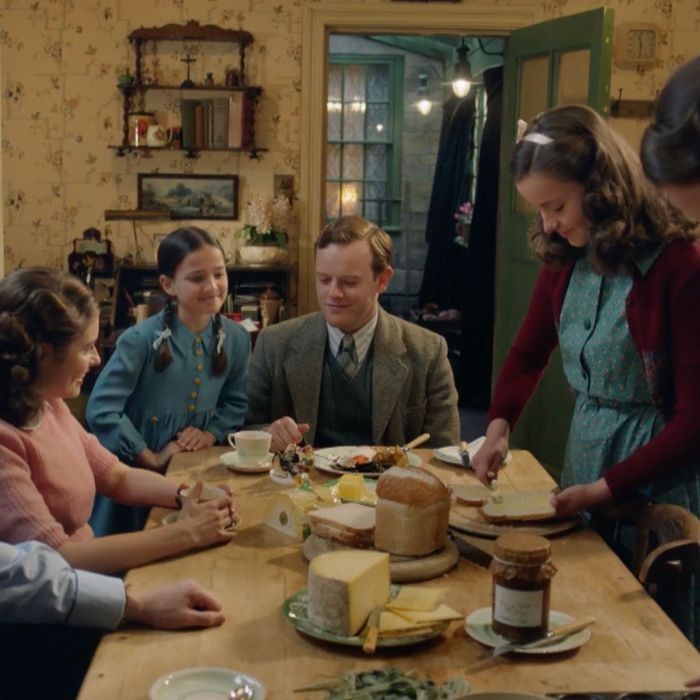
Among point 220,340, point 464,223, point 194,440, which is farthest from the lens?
point 464,223

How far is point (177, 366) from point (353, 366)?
475mm

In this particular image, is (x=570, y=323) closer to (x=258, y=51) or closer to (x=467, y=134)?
(x=258, y=51)

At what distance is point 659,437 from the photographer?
208cm

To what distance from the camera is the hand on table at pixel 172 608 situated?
5.31 feet

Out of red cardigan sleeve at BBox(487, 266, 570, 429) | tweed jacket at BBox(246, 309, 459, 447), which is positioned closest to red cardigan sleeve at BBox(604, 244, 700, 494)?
red cardigan sleeve at BBox(487, 266, 570, 429)

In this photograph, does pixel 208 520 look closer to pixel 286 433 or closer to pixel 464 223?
pixel 286 433

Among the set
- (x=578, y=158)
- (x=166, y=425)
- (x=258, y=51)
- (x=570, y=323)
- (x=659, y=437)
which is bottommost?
(x=166, y=425)

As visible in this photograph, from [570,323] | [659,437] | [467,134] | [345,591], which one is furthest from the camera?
[467,134]

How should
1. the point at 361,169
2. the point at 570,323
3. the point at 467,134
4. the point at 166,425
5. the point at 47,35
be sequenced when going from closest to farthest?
the point at 570,323, the point at 166,425, the point at 47,35, the point at 467,134, the point at 361,169

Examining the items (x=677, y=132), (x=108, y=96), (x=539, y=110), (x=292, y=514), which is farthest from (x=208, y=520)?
(x=108, y=96)

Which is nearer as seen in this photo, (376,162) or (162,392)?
(162,392)

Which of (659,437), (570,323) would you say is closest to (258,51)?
(570,323)

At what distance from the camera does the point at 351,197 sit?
9.70 metres

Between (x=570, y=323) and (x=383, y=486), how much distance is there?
2.30ft
